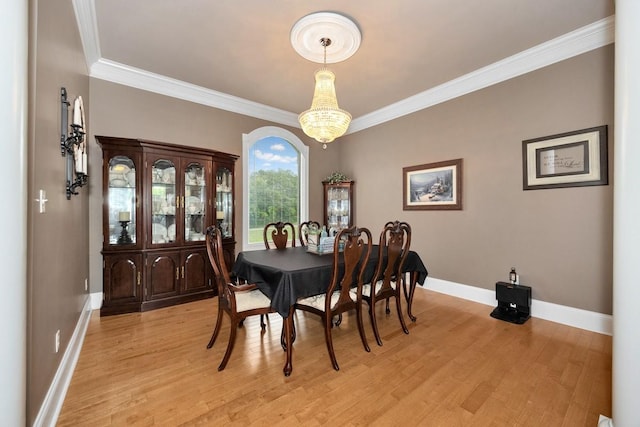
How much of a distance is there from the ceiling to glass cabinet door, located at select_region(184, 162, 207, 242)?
46.6 inches

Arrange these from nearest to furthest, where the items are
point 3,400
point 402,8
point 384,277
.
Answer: point 3,400 < point 402,8 < point 384,277

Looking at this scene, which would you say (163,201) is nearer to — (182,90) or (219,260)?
(182,90)

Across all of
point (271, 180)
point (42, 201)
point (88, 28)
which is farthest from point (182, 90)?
point (42, 201)

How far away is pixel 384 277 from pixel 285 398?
134cm

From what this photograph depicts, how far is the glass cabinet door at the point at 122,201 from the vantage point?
3.21 metres

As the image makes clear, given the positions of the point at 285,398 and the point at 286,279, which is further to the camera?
the point at 286,279

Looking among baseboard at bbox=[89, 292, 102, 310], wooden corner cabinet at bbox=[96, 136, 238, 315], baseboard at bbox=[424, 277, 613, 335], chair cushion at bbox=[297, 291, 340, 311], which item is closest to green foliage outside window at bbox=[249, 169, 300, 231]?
wooden corner cabinet at bbox=[96, 136, 238, 315]

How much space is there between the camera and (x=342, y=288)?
225cm

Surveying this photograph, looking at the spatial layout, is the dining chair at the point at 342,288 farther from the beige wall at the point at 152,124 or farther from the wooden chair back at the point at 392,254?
the beige wall at the point at 152,124

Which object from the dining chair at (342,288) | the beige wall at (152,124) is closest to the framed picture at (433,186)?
the dining chair at (342,288)

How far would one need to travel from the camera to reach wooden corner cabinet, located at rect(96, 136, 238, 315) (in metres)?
3.15

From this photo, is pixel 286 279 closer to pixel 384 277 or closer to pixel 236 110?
pixel 384 277

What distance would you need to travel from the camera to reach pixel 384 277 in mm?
2621

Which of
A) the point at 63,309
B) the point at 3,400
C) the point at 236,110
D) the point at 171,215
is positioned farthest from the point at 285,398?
the point at 236,110
